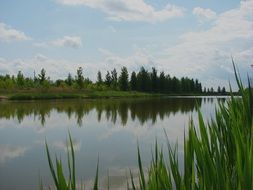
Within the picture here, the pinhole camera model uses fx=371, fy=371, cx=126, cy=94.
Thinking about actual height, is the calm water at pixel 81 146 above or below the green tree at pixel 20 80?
below

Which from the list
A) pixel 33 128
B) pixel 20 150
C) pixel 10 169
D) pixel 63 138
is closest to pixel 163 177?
pixel 10 169

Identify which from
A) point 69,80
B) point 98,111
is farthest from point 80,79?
point 98,111

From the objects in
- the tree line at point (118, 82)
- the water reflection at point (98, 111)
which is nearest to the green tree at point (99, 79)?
the tree line at point (118, 82)

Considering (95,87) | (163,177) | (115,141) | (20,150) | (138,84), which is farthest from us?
(138,84)

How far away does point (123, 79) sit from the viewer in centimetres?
8825

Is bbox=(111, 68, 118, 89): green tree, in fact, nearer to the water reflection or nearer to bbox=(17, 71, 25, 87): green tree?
bbox=(17, 71, 25, 87): green tree

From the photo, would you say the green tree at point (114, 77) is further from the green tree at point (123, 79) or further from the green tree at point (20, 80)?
the green tree at point (20, 80)

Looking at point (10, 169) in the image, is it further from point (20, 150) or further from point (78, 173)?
point (20, 150)

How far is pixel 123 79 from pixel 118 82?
200 cm

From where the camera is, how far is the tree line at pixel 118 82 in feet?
222

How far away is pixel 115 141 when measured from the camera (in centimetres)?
1600

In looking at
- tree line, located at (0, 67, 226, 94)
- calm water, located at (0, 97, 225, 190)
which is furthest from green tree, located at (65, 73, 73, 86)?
A: calm water, located at (0, 97, 225, 190)

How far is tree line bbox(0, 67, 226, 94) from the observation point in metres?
67.8

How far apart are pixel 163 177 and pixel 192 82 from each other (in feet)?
414
